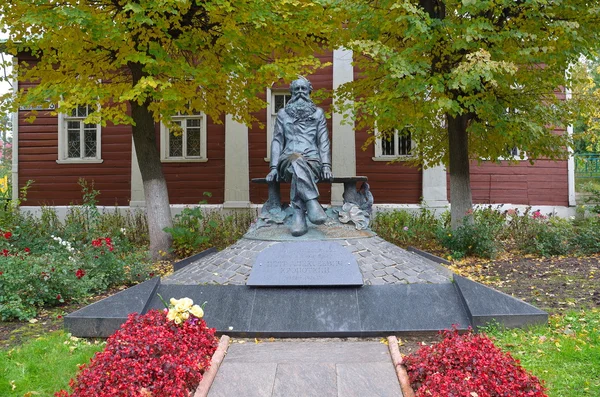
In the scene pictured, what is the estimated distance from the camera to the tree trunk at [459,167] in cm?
968

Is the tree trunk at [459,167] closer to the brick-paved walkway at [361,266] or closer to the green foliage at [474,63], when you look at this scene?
the green foliage at [474,63]

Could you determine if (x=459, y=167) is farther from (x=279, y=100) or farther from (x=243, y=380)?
(x=243, y=380)

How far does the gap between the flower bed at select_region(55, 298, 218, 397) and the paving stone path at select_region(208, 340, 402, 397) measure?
0.85 feet

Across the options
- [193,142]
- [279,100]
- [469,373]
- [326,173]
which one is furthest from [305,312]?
[193,142]

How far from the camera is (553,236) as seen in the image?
9.16m

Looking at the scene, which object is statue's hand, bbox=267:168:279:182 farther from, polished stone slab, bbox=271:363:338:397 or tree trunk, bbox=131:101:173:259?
tree trunk, bbox=131:101:173:259

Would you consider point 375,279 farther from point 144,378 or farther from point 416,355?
point 144,378

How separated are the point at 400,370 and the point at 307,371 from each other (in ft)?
2.17

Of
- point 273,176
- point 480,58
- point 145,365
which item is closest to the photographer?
point 145,365

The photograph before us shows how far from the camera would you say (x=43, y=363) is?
3.94 metres

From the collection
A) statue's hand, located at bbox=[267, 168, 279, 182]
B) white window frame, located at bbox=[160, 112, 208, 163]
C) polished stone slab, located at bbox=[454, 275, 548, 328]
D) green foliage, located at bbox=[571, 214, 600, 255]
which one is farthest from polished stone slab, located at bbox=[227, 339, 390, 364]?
white window frame, located at bbox=[160, 112, 208, 163]

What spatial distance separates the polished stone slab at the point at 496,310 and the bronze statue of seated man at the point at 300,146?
2.28 metres

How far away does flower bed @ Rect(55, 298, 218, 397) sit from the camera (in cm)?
295

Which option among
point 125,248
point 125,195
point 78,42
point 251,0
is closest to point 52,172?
point 125,195
